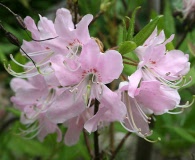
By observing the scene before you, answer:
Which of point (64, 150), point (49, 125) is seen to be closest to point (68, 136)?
point (49, 125)

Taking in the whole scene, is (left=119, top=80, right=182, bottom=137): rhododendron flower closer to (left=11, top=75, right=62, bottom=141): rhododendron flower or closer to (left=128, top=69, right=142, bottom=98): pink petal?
(left=128, top=69, right=142, bottom=98): pink petal

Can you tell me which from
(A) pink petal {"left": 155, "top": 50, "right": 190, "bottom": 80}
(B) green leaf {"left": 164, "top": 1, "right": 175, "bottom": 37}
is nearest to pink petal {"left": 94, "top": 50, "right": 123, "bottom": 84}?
(A) pink petal {"left": 155, "top": 50, "right": 190, "bottom": 80}

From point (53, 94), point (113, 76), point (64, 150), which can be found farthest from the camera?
point (64, 150)

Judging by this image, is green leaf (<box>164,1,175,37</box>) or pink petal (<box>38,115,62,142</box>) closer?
pink petal (<box>38,115,62,142</box>)

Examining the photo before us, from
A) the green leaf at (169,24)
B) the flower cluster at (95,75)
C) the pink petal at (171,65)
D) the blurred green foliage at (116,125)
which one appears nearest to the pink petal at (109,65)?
the flower cluster at (95,75)

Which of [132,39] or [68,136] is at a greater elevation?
[132,39]

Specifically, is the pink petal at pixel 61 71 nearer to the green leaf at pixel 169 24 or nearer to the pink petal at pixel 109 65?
the pink petal at pixel 109 65

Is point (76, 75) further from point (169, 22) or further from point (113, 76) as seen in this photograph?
point (169, 22)

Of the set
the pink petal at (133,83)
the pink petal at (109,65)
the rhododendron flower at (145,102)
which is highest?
the pink petal at (109,65)

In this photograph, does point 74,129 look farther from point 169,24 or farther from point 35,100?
point 169,24
